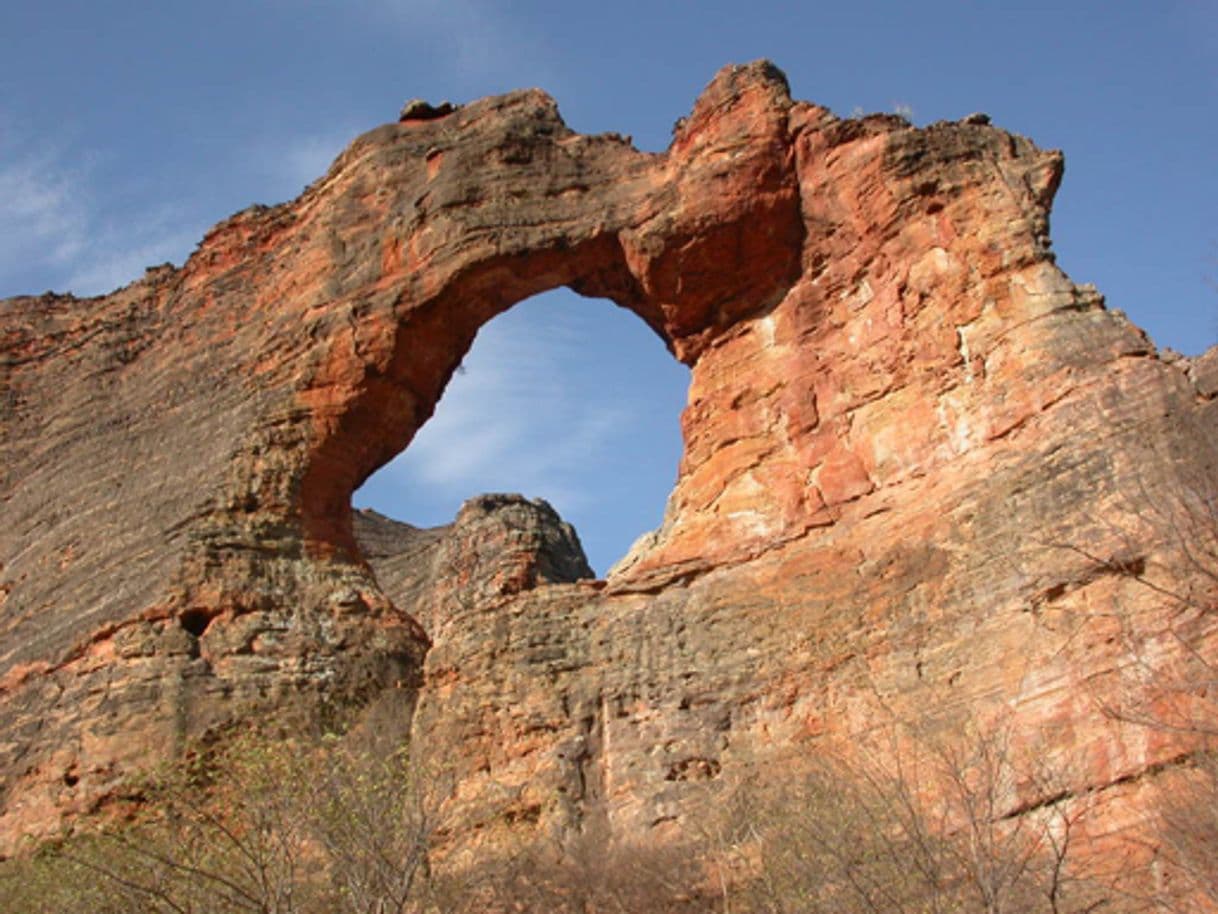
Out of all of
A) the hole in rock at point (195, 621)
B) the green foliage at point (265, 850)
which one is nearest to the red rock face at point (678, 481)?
the hole in rock at point (195, 621)

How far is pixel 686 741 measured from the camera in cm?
1686

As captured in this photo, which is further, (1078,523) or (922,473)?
(922,473)

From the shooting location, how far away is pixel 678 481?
20.9m

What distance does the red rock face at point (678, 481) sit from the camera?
1515 cm

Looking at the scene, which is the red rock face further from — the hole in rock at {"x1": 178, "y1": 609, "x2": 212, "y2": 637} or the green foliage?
the green foliage

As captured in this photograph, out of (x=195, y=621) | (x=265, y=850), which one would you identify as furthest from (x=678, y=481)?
(x=265, y=850)

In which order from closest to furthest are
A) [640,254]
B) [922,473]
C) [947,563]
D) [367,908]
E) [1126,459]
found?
[367,908]
[1126,459]
[947,563]
[922,473]
[640,254]

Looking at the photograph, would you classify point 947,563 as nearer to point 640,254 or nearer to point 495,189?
point 640,254

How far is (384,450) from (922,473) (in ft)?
29.7

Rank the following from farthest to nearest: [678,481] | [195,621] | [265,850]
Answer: [678,481], [195,621], [265,850]

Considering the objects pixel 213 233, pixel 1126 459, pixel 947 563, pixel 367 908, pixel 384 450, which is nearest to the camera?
pixel 367 908

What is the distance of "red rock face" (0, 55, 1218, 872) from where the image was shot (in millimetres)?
15148

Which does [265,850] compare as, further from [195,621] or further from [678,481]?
[678,481]

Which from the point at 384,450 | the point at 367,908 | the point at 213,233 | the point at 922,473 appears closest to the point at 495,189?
the point at 384,450
